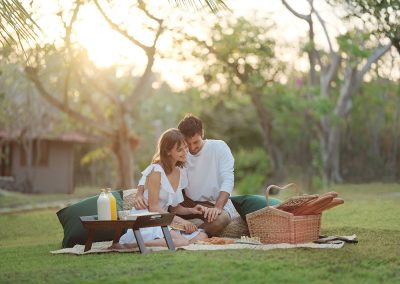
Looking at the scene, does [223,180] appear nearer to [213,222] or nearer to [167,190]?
[213,222]

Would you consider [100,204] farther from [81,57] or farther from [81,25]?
[81,57]

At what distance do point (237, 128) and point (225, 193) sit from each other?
22.4 meters

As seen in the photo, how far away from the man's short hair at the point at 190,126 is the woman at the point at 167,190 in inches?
11.3

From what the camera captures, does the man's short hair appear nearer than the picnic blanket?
No

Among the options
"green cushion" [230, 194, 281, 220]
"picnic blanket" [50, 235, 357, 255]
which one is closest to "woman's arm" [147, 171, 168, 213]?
"picnic blanket" [50, 235, 357, 255]

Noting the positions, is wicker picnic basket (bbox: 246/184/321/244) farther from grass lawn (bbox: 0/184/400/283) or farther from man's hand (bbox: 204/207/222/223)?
grass lawn (bbox: 0/184/400/283)

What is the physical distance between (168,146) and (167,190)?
1.34 feet

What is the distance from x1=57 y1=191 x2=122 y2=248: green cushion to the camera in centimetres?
791

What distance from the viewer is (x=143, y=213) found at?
675cm

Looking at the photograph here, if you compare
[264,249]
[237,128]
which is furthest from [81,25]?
[237,128]

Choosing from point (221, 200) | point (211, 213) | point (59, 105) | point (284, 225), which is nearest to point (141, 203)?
point (211, 213)

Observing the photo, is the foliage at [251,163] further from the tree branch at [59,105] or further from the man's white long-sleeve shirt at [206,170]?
the man's white long-sleeve shirt at [206,170]

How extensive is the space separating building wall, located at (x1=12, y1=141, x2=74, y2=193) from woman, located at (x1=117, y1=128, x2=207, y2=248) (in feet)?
63.6

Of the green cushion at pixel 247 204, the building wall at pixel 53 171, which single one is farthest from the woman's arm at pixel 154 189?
the building wall at pixel 53 171
